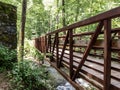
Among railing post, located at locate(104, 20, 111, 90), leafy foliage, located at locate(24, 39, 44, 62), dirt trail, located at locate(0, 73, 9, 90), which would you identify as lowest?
dirt trail, located at locate(0, 73, 9, 90)

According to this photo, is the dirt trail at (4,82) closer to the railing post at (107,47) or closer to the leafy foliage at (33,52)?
the railing post at (107,47)

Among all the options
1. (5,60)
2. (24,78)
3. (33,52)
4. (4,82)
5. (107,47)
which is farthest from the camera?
(33,52)

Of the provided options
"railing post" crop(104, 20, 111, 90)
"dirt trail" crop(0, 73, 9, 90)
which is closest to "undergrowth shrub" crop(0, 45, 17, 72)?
"dirt trail" crop(0, 73, 9, 90)

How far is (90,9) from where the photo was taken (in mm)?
13242

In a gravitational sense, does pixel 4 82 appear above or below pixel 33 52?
below

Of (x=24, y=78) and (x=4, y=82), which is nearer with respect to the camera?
(x=4, y=82)

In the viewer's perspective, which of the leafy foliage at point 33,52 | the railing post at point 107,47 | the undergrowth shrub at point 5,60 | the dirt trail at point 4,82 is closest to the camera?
the railing post at point 107,47

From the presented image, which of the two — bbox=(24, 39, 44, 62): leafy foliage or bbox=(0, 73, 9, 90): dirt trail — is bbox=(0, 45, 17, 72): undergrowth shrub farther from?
bbox=(24, 39, 44, 62): leafy foliage

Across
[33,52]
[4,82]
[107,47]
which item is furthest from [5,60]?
[33,52]

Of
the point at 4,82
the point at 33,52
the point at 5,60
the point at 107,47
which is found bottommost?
the point at 4,82

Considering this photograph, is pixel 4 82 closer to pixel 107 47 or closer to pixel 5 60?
pixel 5 60

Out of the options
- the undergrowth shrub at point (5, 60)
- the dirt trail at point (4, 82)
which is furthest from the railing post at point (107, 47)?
the undergrowth shrub at point (5, 60)

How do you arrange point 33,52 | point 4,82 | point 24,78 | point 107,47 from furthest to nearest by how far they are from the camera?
1. point 33,52
2. point 24,78
3. point 4,82
4. point 107,47

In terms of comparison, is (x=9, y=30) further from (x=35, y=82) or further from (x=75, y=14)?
(x=75, y=14)
